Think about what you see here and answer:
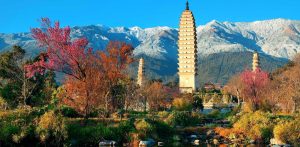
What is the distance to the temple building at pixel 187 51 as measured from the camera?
105m

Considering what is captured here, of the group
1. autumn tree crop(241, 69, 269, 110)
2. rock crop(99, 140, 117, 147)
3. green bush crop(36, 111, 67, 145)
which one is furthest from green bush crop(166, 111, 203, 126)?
autumn tree crop(241, 69, 269, 110)

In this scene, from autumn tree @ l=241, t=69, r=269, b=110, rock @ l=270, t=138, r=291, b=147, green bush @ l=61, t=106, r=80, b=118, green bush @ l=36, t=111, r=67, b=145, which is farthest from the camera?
autumn tree @ l=241, t=69, r=269, b=110

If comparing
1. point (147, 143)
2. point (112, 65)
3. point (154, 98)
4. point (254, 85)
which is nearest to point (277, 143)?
point (147, 143)

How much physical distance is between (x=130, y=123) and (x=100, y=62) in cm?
688

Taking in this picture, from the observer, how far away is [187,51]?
105875 millimetres

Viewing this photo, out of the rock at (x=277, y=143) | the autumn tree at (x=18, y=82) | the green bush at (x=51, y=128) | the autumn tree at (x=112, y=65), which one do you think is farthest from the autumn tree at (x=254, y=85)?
the green bush at (x=51, y=128)

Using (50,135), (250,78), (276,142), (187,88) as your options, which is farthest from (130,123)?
(187,88)

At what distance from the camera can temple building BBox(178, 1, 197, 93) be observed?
105m

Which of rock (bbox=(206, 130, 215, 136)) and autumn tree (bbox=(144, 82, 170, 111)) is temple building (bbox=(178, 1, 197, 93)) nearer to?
autumn tree (bbox=(144, 82, 170, 111))

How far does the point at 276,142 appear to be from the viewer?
3278 cm

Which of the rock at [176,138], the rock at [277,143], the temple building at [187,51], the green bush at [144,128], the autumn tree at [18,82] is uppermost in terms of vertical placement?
the temple building at [187,51]

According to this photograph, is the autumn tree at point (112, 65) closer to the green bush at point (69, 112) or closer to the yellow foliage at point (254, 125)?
the green bush at point (69, 112)

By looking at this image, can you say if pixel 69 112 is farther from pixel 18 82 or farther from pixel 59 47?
pixel 18 82

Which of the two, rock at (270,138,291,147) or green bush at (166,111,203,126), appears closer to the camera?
rock at (270,138,291,147)
